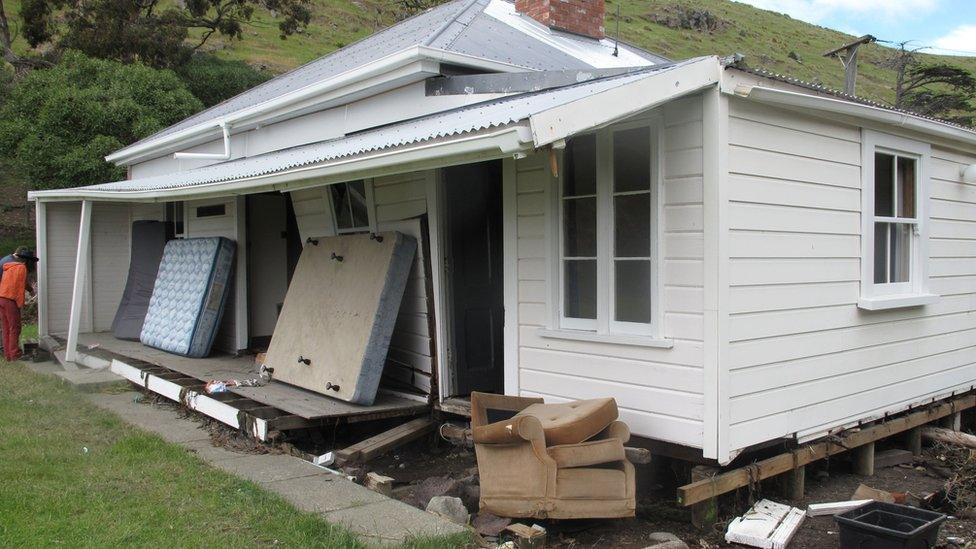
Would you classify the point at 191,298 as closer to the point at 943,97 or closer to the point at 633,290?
the point at 633,290

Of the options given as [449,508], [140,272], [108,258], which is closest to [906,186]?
[449,508]

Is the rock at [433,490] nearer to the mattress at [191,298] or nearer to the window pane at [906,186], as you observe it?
the window pane at [906,186]

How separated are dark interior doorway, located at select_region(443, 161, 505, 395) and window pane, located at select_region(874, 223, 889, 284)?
3073 mm

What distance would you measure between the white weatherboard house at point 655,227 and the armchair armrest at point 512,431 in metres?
0.96

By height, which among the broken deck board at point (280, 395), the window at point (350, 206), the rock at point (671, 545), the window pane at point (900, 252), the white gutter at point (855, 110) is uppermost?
the white gutter at point (855, 110)

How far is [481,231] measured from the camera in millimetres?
6867

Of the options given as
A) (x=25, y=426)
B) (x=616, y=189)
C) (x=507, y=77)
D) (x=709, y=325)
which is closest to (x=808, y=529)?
(x=709, y=325)

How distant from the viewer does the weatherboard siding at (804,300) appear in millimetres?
4949

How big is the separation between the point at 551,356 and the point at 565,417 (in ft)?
3.31

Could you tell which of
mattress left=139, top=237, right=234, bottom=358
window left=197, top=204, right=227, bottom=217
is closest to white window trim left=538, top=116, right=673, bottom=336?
mattress left=139, top=237, right=234, bottom=358

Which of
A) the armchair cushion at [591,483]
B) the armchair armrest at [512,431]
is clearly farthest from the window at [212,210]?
the armchair cushion at [591,483]

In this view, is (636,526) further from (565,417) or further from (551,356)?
(551,356)

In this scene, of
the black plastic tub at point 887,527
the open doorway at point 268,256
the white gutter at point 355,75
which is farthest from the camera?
the open doorway at point 268,256

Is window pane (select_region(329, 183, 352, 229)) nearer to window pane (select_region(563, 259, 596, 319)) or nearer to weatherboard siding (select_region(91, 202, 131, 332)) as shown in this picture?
window pane (select_region(563, 259, 596, 319))
